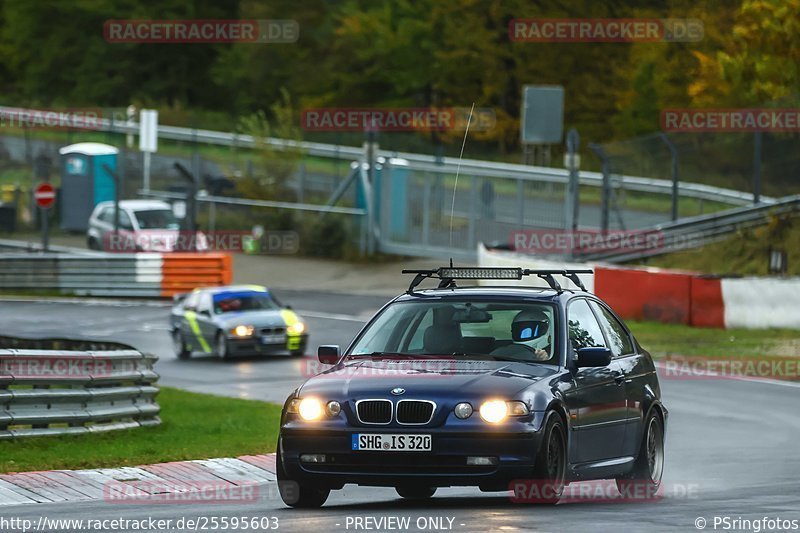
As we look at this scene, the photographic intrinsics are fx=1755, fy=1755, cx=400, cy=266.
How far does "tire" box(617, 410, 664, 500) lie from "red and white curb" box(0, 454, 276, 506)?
2546mm

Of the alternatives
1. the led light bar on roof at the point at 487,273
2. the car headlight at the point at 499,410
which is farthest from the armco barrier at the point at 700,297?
the car headlight at the point at 499,410

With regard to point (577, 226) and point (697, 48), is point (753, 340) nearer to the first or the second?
point (577, 226)

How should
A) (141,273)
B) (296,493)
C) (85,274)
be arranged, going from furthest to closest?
(85,274) → (141,273) → (296,493)

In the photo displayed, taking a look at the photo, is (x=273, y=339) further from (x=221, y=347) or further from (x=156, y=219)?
(x=156, y=219)

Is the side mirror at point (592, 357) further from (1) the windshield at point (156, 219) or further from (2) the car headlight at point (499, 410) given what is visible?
(1) the windshield at point (156, 219)

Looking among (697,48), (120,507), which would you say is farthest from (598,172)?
(120,507)

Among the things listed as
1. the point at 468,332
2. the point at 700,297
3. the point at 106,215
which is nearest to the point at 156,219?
the point at 106,215

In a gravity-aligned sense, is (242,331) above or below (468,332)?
below

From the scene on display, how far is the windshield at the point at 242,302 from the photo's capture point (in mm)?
29177

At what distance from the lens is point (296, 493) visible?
10727 mm

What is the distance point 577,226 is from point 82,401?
75.7 ft

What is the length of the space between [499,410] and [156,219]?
35.4 metres

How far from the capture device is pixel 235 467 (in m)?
14.3

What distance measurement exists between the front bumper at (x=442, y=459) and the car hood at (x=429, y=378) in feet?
0.78
